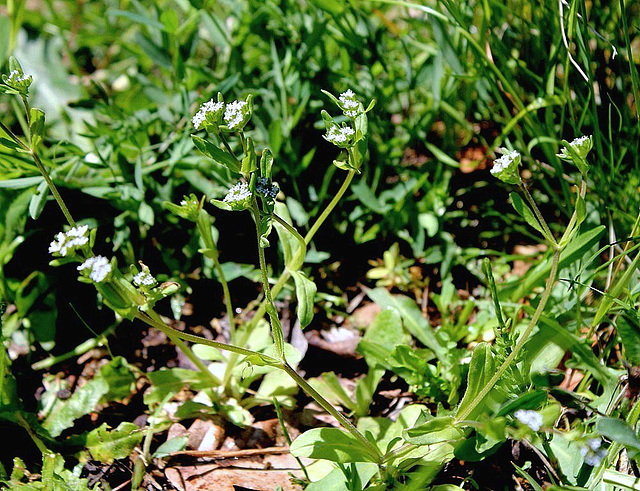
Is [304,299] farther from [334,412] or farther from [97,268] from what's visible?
[97,268]

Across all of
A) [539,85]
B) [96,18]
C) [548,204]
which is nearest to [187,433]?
[548,204]

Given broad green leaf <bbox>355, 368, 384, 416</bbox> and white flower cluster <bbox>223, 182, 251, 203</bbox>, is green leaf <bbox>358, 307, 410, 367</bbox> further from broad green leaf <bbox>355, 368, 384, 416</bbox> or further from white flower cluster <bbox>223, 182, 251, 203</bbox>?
white flower cluster <bbox>223, 182, 251, 203</bbox>

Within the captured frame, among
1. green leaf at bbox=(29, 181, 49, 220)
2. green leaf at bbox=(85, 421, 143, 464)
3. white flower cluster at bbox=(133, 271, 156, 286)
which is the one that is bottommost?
green leaf at bbox=(85, 421, 143, 464)

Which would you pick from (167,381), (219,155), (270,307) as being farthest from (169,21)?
(270,307)

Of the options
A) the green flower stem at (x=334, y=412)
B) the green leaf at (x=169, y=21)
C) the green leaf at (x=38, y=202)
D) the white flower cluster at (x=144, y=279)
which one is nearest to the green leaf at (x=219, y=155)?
the white flower cluster at (x=144, y=279)

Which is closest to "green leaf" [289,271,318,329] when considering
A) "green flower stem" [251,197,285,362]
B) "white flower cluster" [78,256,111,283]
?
"green flower stem" [251,197,285,362]

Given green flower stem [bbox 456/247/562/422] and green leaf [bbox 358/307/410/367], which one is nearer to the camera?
green flower stem [bbox 456/247/562/422]
